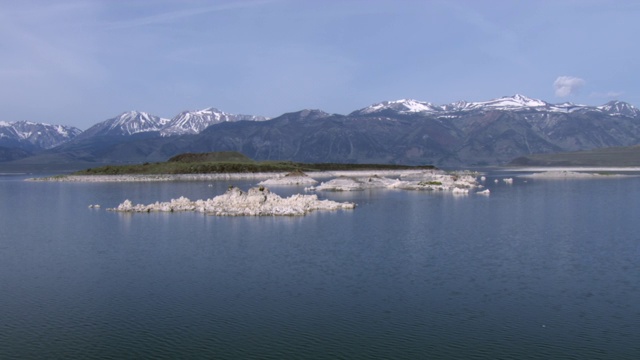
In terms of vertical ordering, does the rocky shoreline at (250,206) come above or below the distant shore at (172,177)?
below

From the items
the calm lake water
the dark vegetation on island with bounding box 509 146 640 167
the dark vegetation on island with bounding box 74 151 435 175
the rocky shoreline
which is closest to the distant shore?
the dark vegetation on island with bounding box 74 151 435 175

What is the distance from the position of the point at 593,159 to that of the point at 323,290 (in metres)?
153

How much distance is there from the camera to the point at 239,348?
14086mm

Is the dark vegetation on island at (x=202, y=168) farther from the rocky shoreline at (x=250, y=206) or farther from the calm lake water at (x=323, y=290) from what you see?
the calm lake water at (x=323, y=290)

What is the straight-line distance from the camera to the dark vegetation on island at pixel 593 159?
14409 centimetres

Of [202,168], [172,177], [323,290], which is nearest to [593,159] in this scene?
[202,168]

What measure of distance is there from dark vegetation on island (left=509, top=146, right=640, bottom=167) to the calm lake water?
393ft

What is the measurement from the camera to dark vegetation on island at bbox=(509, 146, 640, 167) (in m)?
144

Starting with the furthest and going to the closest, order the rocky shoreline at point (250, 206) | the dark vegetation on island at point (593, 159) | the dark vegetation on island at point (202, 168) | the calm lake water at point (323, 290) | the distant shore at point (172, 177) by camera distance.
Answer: the dark vegetation on island at point (593, 159), the dark vegetation on island at point (202, 168), the distant shore at point (172, 177), the rocky shoreline at point (250, 206), the calm lake water at point (323, 290)

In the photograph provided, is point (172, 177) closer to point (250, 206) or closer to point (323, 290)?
point (250, 206)

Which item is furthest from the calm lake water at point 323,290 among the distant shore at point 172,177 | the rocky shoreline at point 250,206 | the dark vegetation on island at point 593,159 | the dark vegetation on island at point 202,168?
the dark vegetation on island at point 593,159

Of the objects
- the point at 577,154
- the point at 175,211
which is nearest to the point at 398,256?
the point at 175,211

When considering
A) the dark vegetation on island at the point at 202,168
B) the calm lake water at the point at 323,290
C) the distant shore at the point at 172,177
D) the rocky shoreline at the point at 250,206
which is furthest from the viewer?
the dark vegetation on island at the point at 202,168

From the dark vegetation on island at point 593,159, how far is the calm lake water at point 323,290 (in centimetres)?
11981
